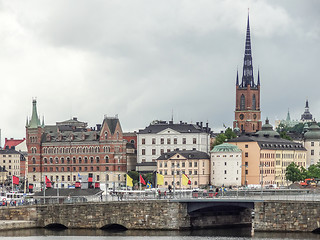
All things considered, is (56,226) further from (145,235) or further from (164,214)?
(145,235)

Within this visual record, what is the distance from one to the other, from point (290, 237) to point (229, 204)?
9693mm

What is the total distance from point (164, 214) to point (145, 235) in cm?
523

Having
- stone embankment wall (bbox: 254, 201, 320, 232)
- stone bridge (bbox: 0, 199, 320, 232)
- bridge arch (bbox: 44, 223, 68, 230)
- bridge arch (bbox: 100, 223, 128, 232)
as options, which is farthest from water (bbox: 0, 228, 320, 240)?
bridge arch (bbox: 44, 223, 68, 230)

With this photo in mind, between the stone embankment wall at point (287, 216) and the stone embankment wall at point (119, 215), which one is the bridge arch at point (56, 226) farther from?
the stone embankment wall at point (287, 216)

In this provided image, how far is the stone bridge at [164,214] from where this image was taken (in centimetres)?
10888

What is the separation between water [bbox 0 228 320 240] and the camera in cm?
10719

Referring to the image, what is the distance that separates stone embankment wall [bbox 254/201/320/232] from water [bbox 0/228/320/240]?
108cm

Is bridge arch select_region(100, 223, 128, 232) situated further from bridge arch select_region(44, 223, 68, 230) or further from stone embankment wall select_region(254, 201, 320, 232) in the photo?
stone embankment wall select_region(254, 201, 320, 232)

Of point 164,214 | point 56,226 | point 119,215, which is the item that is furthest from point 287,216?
point 56,226

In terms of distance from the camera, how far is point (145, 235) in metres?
110

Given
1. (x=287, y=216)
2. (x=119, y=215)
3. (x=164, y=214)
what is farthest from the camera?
(x=119, y=215)

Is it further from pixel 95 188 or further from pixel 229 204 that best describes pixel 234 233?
pixel 95 188

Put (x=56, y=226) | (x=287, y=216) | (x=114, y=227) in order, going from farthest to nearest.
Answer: (x=56, y=226) < (x=114, y=227) < (x=287, y=216)

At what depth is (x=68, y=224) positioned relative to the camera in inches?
4636
